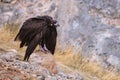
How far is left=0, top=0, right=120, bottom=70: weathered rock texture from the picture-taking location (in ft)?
90.4

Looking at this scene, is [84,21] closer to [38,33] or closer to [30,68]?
[38,33]

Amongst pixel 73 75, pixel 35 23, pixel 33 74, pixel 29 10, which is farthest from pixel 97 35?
pixel 33 74

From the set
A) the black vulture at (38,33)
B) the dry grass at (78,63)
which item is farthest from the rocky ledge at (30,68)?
the dry grass at (78,63)

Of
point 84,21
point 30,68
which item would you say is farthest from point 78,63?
point 30,68

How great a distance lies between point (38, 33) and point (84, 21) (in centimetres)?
1162

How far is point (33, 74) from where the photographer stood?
639 inches

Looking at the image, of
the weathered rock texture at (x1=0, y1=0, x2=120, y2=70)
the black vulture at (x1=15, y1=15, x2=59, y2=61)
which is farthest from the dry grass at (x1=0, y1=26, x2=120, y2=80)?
the black vulture at (x1=15, y1=15, x2=59, y2=61)

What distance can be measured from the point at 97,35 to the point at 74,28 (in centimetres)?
165

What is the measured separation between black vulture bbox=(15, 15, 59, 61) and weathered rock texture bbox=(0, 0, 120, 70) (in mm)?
8749

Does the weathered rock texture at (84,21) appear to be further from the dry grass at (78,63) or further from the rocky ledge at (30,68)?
the rocky ledge at (30,68)

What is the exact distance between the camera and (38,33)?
18016 millimetres

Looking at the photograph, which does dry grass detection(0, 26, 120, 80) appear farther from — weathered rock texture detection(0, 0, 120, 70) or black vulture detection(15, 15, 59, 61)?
black vulture detection(15, 15, 59, 61)

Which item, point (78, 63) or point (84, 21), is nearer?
point (78, 63)

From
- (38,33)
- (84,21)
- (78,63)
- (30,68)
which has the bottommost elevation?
(78,63)
